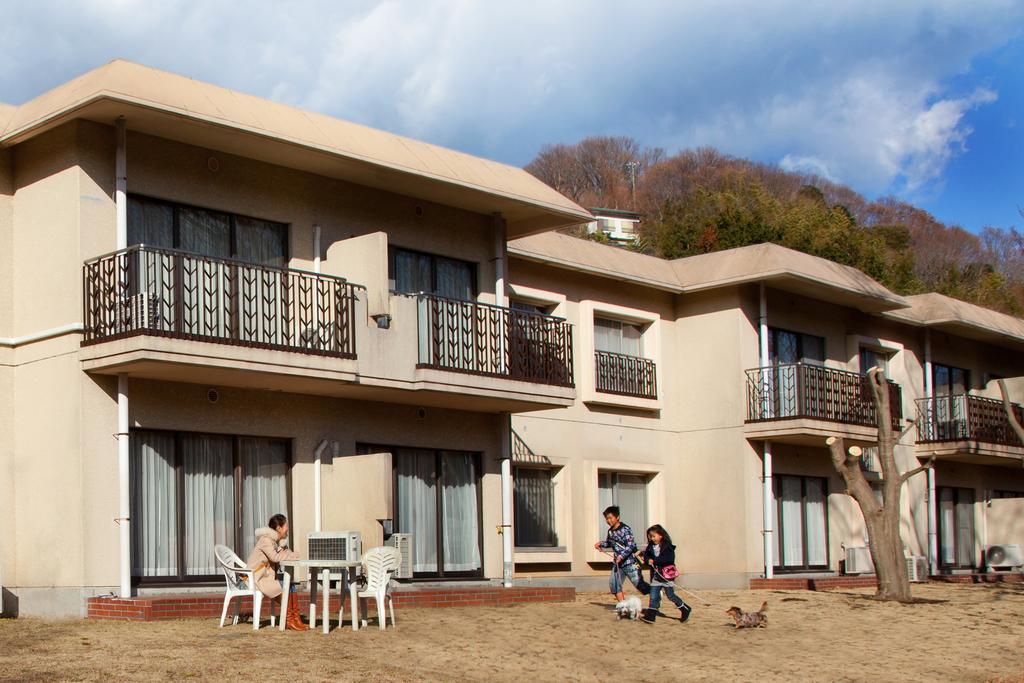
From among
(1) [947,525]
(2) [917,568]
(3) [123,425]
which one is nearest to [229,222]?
(3) [123,425]

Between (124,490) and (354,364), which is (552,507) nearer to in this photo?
(354,364)

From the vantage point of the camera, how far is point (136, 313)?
15.8m

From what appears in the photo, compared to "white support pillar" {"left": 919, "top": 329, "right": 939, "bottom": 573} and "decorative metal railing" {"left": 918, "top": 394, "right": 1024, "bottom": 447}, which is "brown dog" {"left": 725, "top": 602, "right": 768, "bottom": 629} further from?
"decorative metal railing" {"left": 918, "top": 394, "right": 1024, "bottom": 447}

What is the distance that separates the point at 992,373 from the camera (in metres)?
36.5

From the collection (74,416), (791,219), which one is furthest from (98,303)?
(791,219)

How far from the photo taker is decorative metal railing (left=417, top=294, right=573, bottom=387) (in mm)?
19812

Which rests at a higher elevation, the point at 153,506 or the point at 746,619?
the point at 153,506

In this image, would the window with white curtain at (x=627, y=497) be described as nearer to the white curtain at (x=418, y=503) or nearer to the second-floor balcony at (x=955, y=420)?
the white curtain at (x=418, y=503)

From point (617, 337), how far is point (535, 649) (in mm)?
13003

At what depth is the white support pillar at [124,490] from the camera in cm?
1617

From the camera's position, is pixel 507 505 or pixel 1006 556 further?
pixel 1006 556

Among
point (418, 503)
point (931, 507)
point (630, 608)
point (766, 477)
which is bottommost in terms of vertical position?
point (630, 608)

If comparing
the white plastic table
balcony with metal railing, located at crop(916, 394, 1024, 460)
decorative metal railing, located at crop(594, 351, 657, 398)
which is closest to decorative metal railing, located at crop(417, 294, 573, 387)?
decorative metal railing, located at crop(594, 351, 657, 398)

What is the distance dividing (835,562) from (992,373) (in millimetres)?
10489
